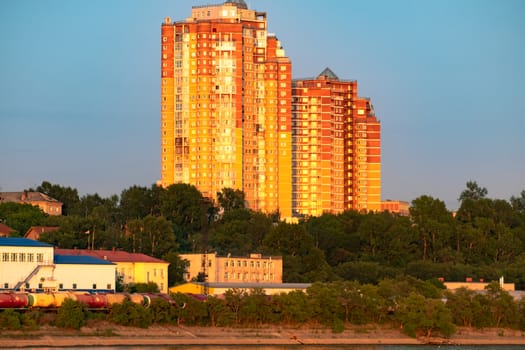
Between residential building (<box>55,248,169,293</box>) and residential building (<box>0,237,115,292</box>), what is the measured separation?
1034 centimetres

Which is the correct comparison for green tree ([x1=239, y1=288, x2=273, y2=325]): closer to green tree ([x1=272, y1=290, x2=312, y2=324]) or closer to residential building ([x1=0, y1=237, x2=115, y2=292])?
green tree ([x1=272, y1=290, x2=312, y2=324])

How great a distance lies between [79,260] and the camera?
384 ft

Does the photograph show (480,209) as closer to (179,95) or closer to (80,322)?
(179,95)

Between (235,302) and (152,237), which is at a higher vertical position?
(152,237)

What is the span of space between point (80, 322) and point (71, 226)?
50.2 m

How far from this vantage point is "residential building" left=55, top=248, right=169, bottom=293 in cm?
12925

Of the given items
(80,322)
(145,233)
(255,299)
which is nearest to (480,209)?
(145,233)

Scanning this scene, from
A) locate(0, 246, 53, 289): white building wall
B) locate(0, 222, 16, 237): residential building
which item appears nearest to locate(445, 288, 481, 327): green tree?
locate(0, 246, 53, 289): white building wall

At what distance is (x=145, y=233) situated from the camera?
15725cm

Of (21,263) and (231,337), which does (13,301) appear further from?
(231,337)

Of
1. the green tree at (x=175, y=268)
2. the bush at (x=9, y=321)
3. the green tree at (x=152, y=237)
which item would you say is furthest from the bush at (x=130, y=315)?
the green tree at (x=152, y=237)

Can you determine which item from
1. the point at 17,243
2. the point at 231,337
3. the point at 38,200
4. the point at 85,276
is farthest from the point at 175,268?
the point at 38,200

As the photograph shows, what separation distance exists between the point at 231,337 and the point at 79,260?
18313 mm

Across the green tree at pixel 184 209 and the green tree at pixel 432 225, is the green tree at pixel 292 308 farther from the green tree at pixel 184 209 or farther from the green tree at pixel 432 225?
the green tree at pixel 184 209
